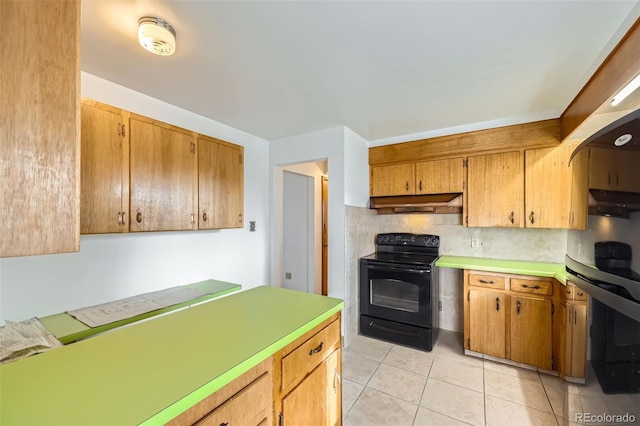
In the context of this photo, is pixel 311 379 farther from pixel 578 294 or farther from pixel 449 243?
pixel 449 243

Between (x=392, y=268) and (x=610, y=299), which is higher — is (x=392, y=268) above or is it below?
below

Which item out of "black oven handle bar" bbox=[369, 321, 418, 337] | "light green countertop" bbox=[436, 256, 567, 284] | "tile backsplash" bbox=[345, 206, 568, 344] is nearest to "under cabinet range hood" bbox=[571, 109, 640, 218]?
"light green countertop" bbox=[436, 256, 567, 284]

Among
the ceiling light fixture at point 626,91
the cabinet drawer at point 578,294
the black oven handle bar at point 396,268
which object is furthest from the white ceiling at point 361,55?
the black oven handle bar at point 396,268

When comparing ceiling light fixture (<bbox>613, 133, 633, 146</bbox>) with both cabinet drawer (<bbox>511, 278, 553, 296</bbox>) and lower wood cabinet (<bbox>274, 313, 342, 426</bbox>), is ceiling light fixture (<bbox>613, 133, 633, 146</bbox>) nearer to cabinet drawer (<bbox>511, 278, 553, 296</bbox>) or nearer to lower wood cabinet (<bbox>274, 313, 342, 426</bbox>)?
lower wood cabinet (<bbox>274, 313, 342, 426</bbox>)

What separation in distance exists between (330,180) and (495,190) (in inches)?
67.9

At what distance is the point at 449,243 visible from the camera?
10.5 ft

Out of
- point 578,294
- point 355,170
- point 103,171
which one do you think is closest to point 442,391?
point 578,294

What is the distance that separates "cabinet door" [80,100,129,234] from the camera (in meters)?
1.60

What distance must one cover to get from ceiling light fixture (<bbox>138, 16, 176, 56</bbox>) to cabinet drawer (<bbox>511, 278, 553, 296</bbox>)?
10.5ft

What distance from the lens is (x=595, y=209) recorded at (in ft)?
3.26

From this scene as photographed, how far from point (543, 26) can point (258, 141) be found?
106 inches

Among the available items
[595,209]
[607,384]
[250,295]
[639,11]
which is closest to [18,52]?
[250,295]

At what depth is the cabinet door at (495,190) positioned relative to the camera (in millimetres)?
2602

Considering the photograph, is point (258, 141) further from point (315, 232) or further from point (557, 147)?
point (557, 147)
